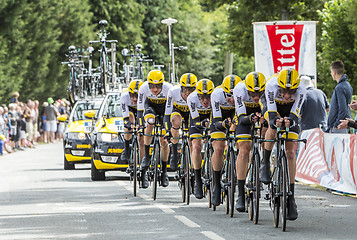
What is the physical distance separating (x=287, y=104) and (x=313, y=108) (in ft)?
22.4

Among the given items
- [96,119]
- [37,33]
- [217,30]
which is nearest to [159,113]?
[96,119]

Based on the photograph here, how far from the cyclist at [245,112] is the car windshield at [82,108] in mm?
12074

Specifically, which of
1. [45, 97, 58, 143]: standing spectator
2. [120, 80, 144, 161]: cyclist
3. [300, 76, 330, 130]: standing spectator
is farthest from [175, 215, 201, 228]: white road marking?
[45, 97, 58, 143]: standing spectator

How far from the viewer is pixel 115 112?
824 inches

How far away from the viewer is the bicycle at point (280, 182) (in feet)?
37.3

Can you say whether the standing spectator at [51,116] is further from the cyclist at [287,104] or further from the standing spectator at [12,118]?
the cyclist at [287,104]

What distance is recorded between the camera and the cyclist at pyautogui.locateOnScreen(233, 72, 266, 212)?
1236 cm

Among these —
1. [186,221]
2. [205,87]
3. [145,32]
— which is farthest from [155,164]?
[145,32]

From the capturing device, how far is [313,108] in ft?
60.8

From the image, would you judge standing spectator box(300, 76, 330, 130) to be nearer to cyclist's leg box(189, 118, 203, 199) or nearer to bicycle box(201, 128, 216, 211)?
cyclist's leg box(189, 118, 203, 199)

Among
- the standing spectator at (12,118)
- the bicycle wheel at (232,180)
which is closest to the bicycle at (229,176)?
the bicycle wheel at (232,180)

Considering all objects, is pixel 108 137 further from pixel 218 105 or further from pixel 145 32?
pixel 145 32

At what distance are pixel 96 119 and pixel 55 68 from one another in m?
32.2

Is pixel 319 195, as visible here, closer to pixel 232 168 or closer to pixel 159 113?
pixel 159 113
